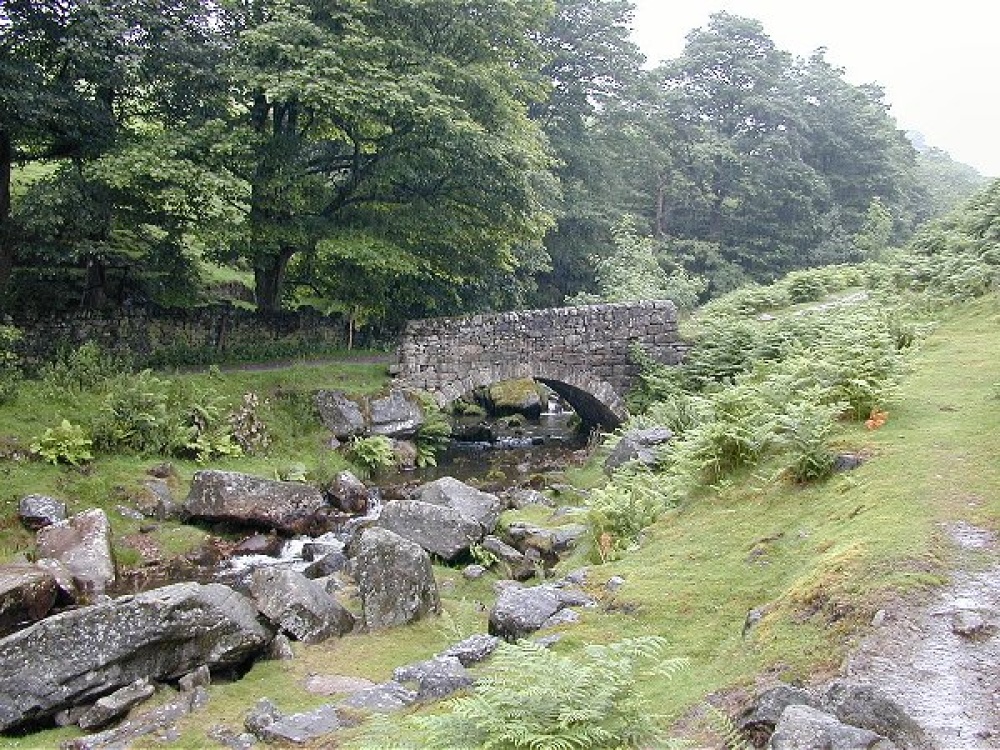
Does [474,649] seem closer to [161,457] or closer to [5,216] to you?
[161,457]

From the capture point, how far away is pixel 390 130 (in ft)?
81.1

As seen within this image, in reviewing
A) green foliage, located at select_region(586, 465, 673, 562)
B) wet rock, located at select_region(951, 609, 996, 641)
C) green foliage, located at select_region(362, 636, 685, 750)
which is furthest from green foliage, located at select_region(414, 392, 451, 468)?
green foliage, located at select_region(362, 636, 685, 750)

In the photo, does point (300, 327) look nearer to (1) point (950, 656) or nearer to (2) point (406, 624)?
(2) point (406, 624)

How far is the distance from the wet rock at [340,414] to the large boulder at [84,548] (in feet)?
26.5

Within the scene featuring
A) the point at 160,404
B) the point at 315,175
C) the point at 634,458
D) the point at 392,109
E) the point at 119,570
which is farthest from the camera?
the point at 315,175

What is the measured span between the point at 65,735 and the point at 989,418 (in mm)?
10890

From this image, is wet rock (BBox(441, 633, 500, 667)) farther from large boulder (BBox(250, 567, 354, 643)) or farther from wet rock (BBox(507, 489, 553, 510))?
wet rock (BBox(507, 489, 553, 510))

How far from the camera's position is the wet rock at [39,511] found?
15.7 metres

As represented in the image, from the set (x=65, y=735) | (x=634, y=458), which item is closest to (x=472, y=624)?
Answer: (x=65, y=735)

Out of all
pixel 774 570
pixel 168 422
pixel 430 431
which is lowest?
pixel 430 431

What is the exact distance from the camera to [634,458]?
16.5m

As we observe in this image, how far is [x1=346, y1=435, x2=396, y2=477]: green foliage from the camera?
22250 millimetres

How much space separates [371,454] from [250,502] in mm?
5465

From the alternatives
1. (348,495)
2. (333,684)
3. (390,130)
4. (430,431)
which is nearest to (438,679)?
(333,684)
